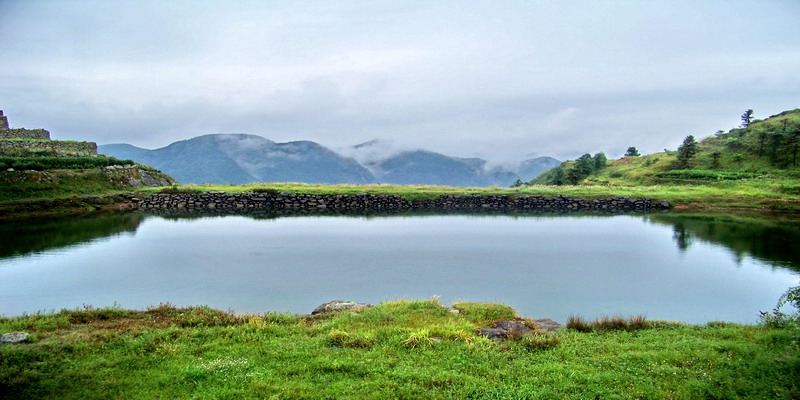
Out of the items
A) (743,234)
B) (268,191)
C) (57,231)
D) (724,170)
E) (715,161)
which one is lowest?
(743,234)

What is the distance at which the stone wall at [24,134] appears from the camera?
150 feet

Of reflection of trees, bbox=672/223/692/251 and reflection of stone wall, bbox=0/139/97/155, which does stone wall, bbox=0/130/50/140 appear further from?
reflection of trees, bbox=672/223/692/251

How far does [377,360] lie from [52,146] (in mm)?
54299

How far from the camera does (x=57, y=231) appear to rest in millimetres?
29578

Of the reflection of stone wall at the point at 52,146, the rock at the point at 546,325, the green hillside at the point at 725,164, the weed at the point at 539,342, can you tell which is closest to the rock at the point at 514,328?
the weed at the point at 539,342

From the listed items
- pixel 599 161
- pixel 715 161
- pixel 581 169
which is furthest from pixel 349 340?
pixel 599 161

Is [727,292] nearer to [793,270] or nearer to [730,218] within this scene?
[793,270]

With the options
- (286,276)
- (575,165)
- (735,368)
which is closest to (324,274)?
(286,276)

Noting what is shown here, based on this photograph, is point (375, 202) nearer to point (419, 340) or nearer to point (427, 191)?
point (427, 191)

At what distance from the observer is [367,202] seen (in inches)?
1996

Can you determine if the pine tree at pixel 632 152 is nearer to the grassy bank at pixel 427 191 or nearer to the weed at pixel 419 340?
the grassy bank at pixel 427 191

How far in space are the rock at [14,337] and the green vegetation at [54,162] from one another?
3838 centimetres

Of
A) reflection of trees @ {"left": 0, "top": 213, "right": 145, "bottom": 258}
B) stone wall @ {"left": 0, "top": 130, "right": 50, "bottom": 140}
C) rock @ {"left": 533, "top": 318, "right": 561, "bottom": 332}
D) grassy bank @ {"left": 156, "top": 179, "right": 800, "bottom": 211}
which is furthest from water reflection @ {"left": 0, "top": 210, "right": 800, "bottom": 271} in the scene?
stone wall @ {"left": 0, "top": 130, "right": 50, "bottom": 140}

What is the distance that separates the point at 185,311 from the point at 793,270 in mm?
26144
